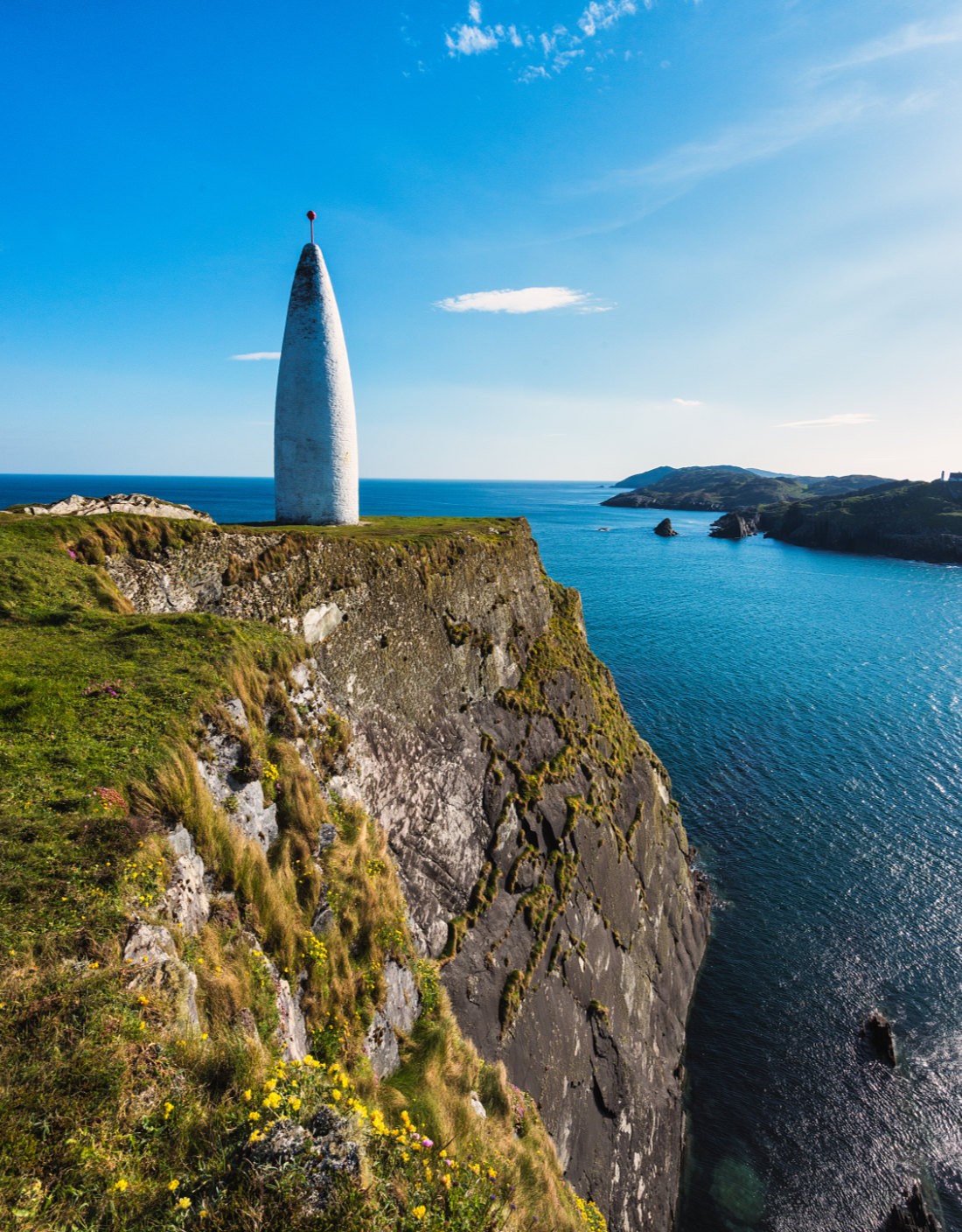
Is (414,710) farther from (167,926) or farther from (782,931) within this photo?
(782,931)

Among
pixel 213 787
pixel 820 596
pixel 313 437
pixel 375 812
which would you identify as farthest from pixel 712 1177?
pixel 820 596

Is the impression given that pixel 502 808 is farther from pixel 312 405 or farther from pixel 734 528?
pixel 734 528

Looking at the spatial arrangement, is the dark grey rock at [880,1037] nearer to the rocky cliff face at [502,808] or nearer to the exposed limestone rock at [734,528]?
the rocky cliff face at [502,808]

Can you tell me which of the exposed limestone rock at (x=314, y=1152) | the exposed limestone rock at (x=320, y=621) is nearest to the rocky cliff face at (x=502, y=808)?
the exposed limestone rock at (x=320, y=621)

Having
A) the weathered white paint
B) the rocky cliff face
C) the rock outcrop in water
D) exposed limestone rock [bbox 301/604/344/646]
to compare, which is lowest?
the rock outcrop in water

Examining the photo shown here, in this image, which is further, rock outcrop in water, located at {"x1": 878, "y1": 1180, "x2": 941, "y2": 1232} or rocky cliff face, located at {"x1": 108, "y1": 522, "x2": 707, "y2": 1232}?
rock outcrop in water, located at {"x1": 878, "y1": 1180, "x2": 941, "y2": 1232}

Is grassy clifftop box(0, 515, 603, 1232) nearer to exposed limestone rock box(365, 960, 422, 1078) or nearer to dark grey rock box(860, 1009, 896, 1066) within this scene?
exposed limestone rock box(365, 960, 422, 1078)

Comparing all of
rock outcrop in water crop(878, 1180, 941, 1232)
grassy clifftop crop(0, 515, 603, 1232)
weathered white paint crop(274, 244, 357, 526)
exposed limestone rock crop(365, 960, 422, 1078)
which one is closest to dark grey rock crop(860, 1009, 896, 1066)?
rock outcrop in water crop(878, 1180, 941, 1232)
